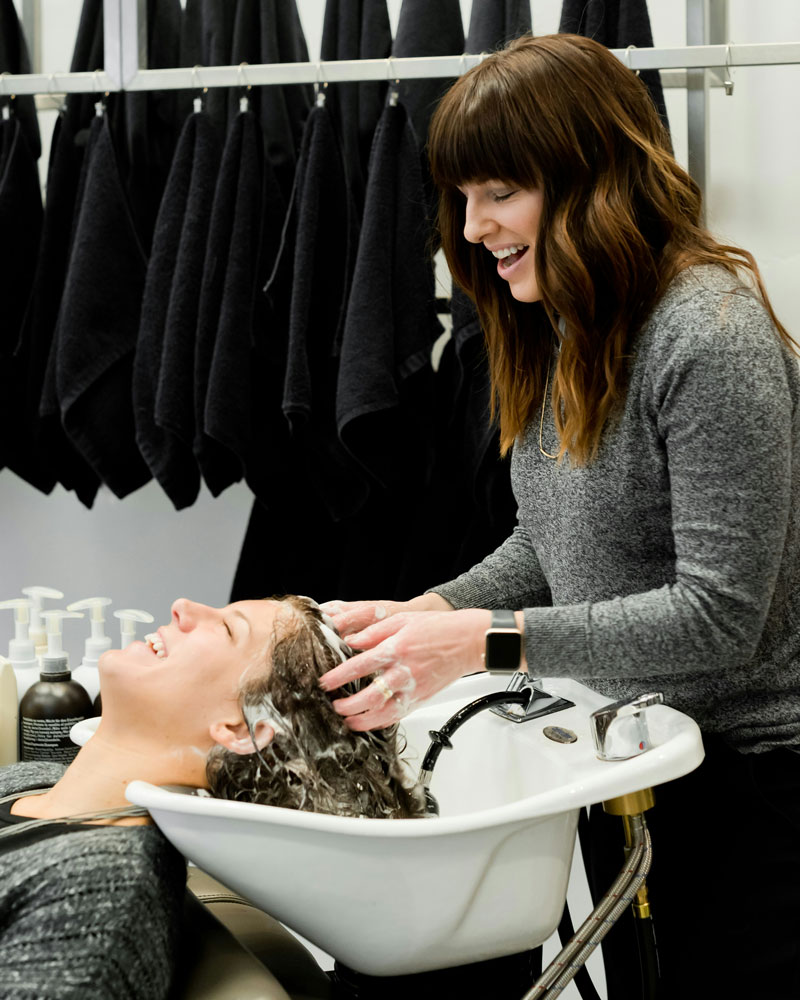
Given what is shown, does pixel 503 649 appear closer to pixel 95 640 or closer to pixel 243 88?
pixel 95 640

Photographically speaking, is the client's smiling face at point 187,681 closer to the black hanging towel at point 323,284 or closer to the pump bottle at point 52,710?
the pump bottle at point 52,710

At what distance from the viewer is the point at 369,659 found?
101 cm

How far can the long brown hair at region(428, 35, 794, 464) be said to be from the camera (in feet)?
3.53

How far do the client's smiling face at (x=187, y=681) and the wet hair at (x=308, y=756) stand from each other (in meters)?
0.02

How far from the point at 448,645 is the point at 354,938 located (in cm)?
30

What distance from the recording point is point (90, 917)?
89 cm

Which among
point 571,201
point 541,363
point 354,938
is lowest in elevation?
point 354,938

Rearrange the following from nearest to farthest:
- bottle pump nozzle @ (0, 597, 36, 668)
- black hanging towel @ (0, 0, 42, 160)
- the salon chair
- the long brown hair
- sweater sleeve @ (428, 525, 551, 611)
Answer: the salon chair < the long brown hair < sweater sleeve @ (428, 525, 551, 611) < bottle pump nozzle @ (0, 597, 36, 668) < black hanging towel @ (0, 0, 42, 160)

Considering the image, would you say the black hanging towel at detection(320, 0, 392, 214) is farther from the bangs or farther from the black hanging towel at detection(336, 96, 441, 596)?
the bangs

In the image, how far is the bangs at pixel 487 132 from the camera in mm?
1090

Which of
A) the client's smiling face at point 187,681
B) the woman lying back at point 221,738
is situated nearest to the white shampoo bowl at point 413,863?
the woman lying back at point 221,738

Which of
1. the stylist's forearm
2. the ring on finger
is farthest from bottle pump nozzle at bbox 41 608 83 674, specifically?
the ring on finger

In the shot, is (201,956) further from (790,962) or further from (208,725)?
(790,962)

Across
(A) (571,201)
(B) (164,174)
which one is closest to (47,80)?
(B) (164,174)
